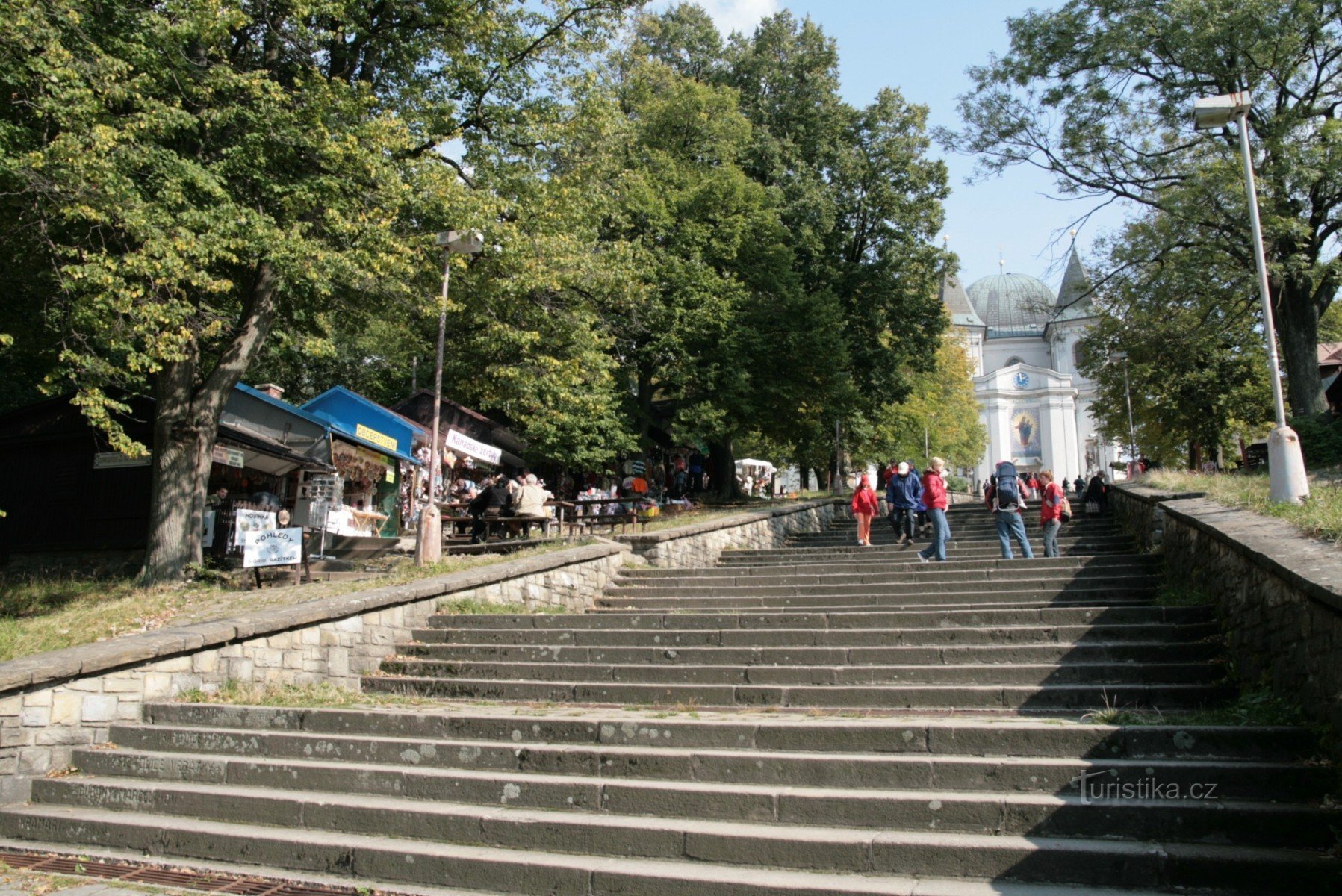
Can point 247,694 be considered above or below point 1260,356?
below

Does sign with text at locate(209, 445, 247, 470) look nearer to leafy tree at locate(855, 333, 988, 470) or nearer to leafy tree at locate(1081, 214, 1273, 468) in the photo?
leafy tree at locate(1081, 214, 1273, 468)

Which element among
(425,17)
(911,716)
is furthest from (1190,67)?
(911,716)

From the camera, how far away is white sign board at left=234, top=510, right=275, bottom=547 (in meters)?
11.3

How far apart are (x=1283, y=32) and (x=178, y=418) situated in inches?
910

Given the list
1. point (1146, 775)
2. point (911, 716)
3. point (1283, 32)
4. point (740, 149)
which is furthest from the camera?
point (740, 149)

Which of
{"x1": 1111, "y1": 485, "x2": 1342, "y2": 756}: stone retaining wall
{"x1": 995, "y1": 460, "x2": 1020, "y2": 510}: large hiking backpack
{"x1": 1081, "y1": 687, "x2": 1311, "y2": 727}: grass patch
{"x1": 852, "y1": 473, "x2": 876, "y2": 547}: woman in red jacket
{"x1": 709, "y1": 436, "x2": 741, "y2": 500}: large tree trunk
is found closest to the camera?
{"x1": 1111, "y1": 485, "x2": 1342, "y2": 756}: stone retaining wall

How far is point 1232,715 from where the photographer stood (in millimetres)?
5871

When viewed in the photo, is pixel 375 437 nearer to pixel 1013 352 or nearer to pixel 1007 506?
pixel 1007 506

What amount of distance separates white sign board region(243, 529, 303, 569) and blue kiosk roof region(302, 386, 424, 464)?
557 cm

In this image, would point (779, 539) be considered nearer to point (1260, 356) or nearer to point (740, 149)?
point (740, 149)

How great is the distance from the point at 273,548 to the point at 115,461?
6.64 meters

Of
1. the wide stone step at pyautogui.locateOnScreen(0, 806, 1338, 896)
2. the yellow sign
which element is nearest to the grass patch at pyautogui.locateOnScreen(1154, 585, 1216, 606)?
the wide stone step at pyautogui.locateOnScreen(0, 806, 1338, 896)

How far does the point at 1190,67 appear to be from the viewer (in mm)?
21984

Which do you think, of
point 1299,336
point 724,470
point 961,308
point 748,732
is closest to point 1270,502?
point 748,732
